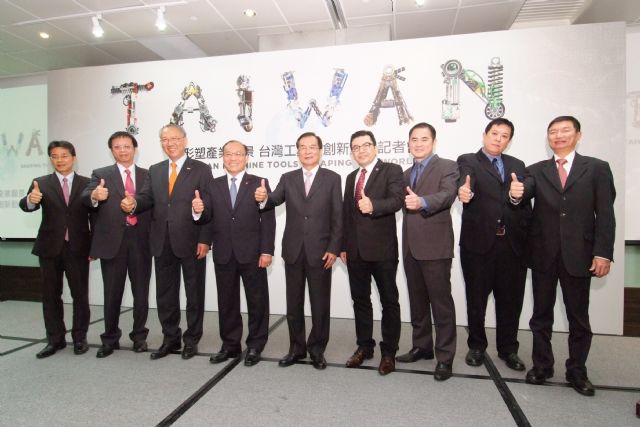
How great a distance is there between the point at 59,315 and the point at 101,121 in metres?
2.76

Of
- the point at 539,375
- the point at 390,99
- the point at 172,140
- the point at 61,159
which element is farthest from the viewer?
the point at 390,99

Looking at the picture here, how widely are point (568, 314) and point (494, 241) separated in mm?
645

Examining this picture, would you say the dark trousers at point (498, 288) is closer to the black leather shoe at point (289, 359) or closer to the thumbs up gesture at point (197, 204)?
the black leather shoe at point (289, 359)

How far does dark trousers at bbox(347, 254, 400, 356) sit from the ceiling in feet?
10.4

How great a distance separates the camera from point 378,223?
2605 mm

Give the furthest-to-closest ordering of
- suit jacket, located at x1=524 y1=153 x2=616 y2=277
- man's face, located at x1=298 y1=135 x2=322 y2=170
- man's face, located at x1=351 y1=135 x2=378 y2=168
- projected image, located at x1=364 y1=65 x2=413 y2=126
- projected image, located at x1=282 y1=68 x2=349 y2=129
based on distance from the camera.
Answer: projected image, located at x1=282 y1=68 x2=349 y2=129, projected image, located at x1=364 y1=65 x2=413 y2=126, man's face, located at x1=298 y1=135 x2=322 y2=170, man's face, located at x1=351 y1=135 x2=378 y2=168, suit jacket, located at x1=524 y1=153 x2=616 y2=277

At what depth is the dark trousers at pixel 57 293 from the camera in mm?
3084

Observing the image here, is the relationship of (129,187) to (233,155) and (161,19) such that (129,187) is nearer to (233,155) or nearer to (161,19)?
(233,155)

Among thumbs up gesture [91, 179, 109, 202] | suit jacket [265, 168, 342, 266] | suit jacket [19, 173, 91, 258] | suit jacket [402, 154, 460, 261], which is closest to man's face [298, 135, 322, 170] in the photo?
suit jacket [265, 168, 342, 266]

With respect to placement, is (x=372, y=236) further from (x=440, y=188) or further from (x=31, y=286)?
(x=31, y=286)

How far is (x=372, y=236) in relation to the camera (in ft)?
8.50

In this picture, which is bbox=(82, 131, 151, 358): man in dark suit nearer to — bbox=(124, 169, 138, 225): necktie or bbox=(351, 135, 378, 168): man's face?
bbox=(124, 169, 138, 225): necktie

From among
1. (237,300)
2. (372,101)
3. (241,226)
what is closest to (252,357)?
(237,300)

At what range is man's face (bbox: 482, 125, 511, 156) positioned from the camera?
2678mm
